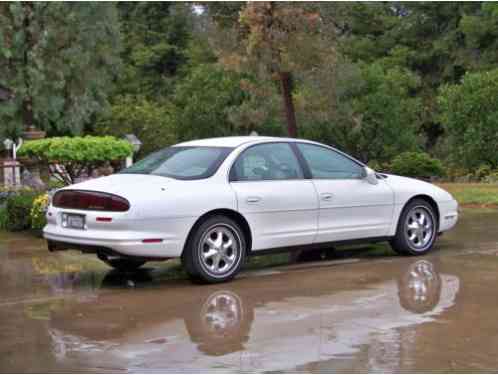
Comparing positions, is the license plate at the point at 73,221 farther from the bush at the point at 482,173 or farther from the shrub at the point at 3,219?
the bush at the point at 482,173

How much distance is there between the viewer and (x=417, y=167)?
22.7 metres

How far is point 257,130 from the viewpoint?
106ft

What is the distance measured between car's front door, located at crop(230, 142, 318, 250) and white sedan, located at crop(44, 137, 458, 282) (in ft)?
0.04

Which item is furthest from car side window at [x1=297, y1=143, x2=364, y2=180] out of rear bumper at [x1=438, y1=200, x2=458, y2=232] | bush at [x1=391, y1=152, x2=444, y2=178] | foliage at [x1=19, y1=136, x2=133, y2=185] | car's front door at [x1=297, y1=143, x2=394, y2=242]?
bush at [x1=391, y1=152, x2=444, y2=178]

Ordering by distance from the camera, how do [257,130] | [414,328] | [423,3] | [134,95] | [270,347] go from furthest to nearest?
[134,95]
[423,3]
[257,130]
[414,328]
[270,347]

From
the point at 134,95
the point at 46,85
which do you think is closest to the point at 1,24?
the point at 46,85

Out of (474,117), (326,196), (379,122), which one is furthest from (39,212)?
(379,122)

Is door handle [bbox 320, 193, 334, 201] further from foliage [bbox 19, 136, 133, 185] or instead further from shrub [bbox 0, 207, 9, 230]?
shrub [bbox 0, 207, 9, 230]

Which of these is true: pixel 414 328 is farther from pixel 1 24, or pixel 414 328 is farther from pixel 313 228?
pixel 1 24

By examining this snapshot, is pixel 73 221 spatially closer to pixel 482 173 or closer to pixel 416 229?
pixel 416 229

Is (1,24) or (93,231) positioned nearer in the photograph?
(93,231)

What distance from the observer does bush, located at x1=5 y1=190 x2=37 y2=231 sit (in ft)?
42.9

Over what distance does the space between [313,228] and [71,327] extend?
3.43 m

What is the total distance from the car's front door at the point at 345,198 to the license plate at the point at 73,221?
8.46 ft
